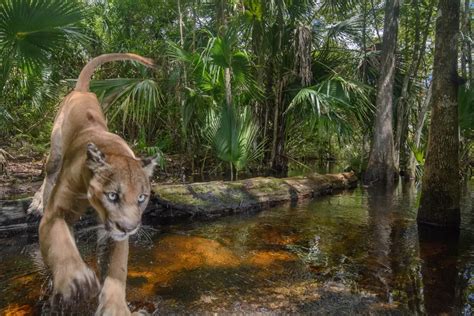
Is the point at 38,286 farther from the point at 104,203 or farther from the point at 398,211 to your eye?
the point at 398,211

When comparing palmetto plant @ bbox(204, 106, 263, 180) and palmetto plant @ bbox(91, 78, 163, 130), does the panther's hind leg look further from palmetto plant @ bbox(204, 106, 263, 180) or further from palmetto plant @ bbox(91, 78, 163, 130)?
palmetto plant @ bbox(204, 106, 263, 180)

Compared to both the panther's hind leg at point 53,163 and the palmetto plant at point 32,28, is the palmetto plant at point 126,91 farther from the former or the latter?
the panther's hind leg at point 53,163

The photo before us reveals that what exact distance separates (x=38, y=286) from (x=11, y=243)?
1510 millimetres

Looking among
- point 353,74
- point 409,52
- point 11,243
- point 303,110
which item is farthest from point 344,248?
point 409,52

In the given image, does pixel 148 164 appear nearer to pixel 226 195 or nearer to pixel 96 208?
pixel 96 208

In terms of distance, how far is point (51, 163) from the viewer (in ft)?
14.0

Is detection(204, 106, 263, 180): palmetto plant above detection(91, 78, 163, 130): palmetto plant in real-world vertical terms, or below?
below

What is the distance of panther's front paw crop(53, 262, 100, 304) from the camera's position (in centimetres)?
Result: 234

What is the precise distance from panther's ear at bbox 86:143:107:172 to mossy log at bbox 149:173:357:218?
141 inches

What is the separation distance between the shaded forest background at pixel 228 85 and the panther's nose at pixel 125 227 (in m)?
4.29

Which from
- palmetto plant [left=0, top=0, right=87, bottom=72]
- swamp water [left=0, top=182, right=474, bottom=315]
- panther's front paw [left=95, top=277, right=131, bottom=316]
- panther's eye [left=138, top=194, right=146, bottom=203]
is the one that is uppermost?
palmetto plant [left=0, top=0, right=87, bottom=72]

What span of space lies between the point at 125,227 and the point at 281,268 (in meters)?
2.20

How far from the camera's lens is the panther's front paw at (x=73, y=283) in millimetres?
2336

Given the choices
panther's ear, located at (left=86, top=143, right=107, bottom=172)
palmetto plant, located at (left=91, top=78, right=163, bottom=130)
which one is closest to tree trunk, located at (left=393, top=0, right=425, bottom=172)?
palmetto plant, located at (left=91, top=78, right=163, bottom=130)
